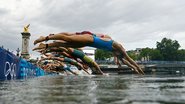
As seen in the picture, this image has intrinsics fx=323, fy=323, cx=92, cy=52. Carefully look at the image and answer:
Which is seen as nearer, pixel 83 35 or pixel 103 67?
pixel 83 35

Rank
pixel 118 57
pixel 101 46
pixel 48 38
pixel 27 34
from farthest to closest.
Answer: pixel 27 34 < pixel 118 57 < pixel 101 46 < pixel 48 38

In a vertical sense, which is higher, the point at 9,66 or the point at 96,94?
the point at 9,66

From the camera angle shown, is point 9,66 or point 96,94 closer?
point 96,94

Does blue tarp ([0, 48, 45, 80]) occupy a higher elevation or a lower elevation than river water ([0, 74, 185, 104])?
higher

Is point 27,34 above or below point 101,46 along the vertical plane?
above

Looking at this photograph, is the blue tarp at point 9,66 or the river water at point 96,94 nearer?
the river water at point 96,94

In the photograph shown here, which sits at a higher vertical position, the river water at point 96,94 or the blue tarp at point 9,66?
the blue tarp at point 9,66

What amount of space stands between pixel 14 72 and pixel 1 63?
17.2 feet

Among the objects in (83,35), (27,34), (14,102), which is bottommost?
(14,102)

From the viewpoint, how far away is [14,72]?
2456cm

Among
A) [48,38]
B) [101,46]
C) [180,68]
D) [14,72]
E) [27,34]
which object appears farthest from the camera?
[180,68]

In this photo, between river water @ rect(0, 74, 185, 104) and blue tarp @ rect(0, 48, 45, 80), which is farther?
blue tarp @ rect(0, 48, 45, 80)

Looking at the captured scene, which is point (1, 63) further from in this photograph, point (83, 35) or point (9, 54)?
point (83, 35)

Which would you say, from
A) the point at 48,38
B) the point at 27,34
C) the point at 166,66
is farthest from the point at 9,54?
the point at 166,66
